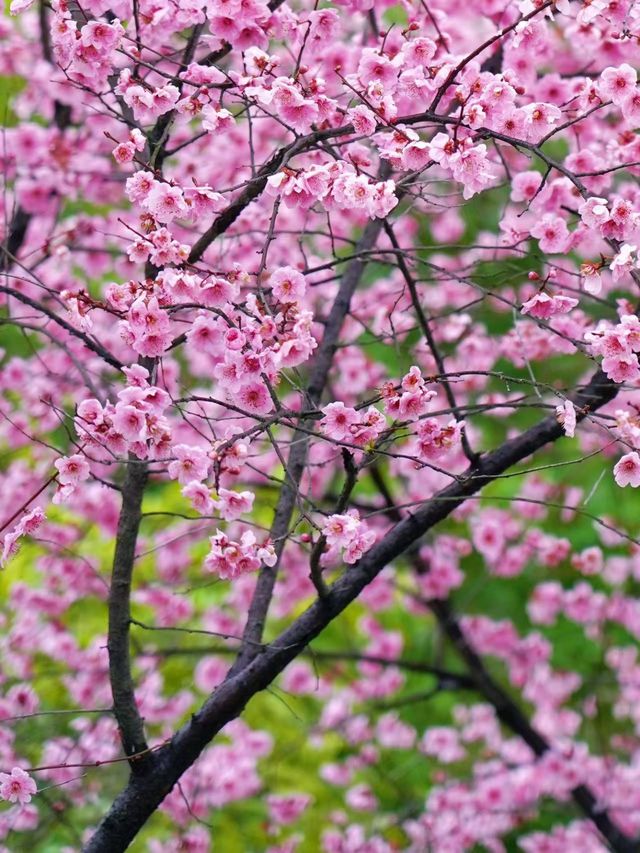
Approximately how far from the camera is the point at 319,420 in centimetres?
276

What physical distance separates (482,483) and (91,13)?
5.78ft

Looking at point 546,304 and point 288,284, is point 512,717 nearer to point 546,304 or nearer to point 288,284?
point 546,304

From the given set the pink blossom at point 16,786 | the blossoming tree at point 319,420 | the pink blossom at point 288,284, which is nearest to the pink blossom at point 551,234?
the blossoming tree at point 319,420

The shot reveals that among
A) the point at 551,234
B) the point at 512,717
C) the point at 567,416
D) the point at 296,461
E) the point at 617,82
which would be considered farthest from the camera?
the point at 512,717

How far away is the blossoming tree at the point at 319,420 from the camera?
259 cm

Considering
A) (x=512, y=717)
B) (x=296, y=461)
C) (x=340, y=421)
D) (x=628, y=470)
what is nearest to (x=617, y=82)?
(x=628, y=470)

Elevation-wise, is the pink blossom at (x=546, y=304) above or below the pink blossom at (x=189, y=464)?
above

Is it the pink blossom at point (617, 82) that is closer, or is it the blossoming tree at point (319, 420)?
the blossoming tree at point (319, 420)

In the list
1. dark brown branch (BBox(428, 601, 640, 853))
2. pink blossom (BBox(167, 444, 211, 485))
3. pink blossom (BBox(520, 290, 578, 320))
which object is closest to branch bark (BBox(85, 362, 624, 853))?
pink blossom (BBox(520, 290, 578, 320))

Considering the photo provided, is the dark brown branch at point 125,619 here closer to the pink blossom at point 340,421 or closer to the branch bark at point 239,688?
the branch bark at point 239,688

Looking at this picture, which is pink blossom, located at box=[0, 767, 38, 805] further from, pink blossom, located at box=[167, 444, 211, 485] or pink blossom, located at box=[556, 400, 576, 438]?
pink blossom, located at box=[556, 400, 576, 438]

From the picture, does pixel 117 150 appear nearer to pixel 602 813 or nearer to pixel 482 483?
pixel 482 483

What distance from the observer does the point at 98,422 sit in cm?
251

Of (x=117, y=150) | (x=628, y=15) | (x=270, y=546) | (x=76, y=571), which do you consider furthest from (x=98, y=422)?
(x=76, y=571)
